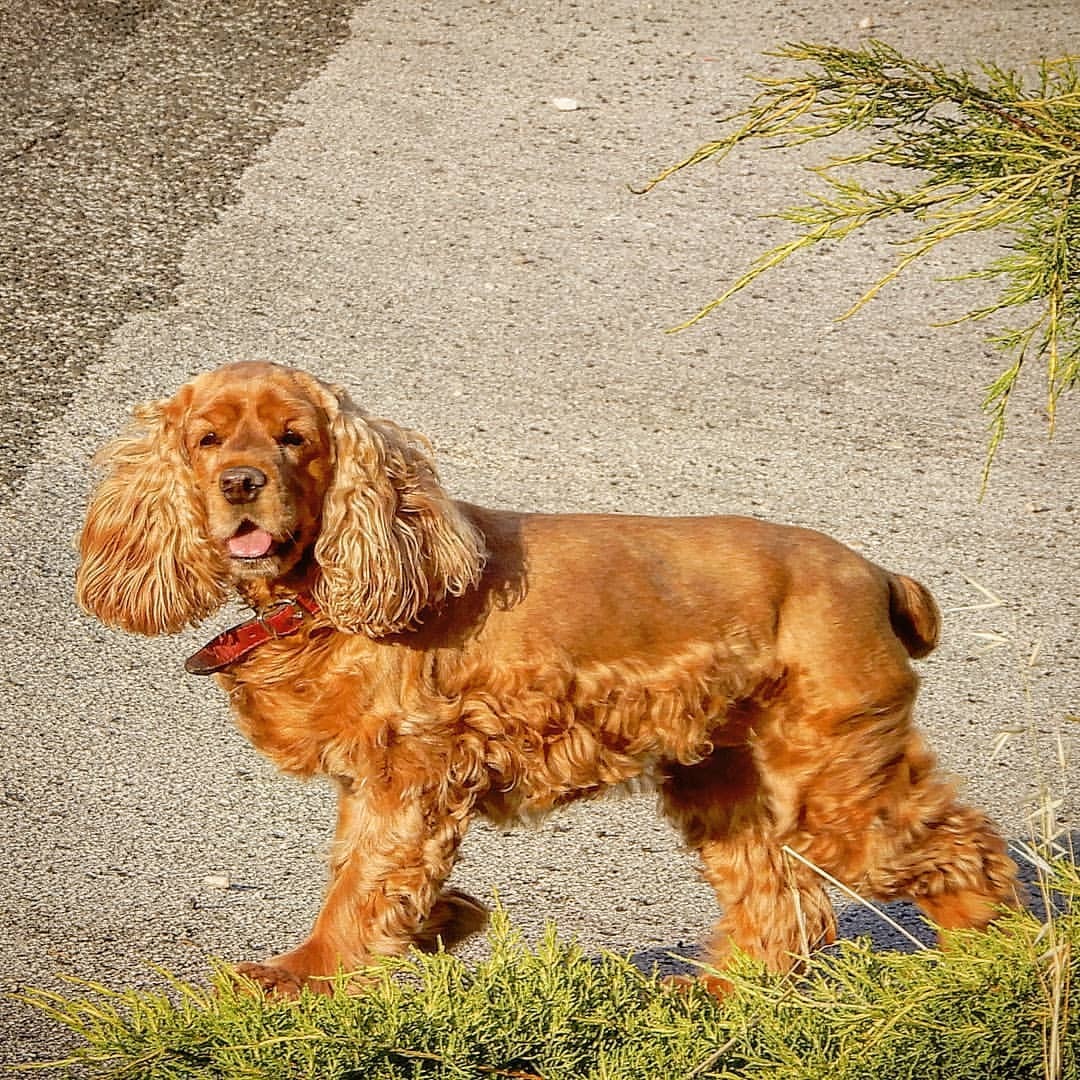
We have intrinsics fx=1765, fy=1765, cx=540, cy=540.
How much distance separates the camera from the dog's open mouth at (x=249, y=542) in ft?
13.1

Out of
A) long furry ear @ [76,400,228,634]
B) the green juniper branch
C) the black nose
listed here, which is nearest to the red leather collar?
long furry ear @ [76,400,228,634]

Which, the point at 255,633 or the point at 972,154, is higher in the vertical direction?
the point at 972,154

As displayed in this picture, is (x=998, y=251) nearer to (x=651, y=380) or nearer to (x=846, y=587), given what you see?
(x=651, y=380)

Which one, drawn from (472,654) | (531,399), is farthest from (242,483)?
(531,399)

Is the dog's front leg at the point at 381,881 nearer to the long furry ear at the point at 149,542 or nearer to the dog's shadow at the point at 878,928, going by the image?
the long furry ear at the point at 149,542

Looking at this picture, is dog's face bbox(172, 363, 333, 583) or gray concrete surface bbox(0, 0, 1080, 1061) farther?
gray concrete surface bbox(0, 0, 1080, 1061)

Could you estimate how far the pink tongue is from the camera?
398 cm

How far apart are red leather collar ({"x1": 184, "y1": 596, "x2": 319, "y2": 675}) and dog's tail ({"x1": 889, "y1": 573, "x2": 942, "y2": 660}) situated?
150cm

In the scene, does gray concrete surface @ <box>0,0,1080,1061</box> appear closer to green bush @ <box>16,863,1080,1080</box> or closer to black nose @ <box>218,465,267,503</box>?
green bush @ <box>16,863,1080,1080</box>

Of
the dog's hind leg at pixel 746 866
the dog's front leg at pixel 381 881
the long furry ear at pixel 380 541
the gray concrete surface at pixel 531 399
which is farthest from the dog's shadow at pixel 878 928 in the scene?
the long furry ear at pixel 380 541

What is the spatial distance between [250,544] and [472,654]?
582 millimetres

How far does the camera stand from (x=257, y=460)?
3947 mm

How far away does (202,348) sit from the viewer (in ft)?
28.1

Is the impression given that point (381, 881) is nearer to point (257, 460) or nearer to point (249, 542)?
point (249, 542)
